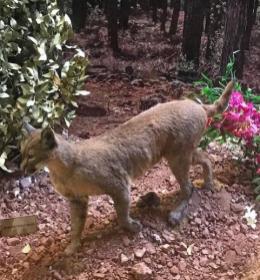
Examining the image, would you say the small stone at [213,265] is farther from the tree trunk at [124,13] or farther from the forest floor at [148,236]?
the tree trunk at [124,13]

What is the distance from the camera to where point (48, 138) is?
319 centimetres

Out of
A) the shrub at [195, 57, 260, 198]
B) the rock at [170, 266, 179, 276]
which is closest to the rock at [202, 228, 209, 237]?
the rock at [170, 266, 179, 276]

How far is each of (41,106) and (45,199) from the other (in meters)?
0.72

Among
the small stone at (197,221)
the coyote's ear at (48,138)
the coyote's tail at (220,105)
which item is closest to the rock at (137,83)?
the coyote's tail at (220,105)

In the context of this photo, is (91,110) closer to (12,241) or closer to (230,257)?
(12,241)

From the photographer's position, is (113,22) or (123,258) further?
(113,22)

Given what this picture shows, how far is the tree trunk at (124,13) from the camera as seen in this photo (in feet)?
23.5

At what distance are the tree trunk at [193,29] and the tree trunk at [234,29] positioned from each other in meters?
0.66


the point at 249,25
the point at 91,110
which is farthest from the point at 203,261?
the point at 249,25

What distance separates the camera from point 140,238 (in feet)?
12.3

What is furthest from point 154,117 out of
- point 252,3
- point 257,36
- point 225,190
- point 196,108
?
point 257,36

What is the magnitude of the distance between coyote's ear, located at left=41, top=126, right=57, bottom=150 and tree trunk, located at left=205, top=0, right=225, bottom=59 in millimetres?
4078

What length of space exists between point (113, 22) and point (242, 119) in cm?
317

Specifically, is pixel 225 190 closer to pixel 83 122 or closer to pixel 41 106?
pixel 41 106
